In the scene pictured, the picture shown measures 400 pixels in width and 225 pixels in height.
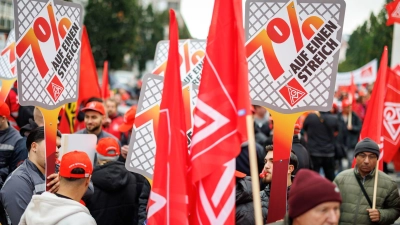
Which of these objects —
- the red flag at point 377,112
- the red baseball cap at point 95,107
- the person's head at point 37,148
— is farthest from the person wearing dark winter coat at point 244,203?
the red baseball cap at point 95,107

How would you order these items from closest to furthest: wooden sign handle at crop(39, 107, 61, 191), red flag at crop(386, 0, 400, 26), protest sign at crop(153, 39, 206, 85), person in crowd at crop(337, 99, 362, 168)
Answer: wooden sign handle at crop(39, 107, 61, 191) → protest sign at crop(153, 39, 206, 85) → red flag at crop(386, 0, 400, 26) → person in crowd at crop(337, 99, 362, 168)

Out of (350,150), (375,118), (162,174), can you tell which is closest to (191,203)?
(162,174)

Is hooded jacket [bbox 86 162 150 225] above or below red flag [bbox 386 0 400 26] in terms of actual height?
below

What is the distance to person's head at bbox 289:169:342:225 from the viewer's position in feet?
12.0

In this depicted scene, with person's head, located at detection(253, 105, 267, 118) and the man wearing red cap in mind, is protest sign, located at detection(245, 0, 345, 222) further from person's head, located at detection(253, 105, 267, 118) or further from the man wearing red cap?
person's head, located at detection(253, 105, 267, 118)

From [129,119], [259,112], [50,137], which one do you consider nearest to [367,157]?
[50,137]

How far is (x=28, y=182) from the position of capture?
17.7 ft

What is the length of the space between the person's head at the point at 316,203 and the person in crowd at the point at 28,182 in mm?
2285

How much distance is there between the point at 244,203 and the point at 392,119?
3.86 meters

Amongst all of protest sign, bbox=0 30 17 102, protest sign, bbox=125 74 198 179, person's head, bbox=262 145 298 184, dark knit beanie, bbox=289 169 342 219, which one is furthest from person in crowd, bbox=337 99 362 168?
dark knit beanie, bbox=289 169 342 219

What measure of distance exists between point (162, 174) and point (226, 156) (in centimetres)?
46

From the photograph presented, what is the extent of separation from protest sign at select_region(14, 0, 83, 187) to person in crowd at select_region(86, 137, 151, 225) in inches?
41.2

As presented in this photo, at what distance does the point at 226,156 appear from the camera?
420 centimetres

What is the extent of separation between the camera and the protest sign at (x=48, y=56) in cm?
562
